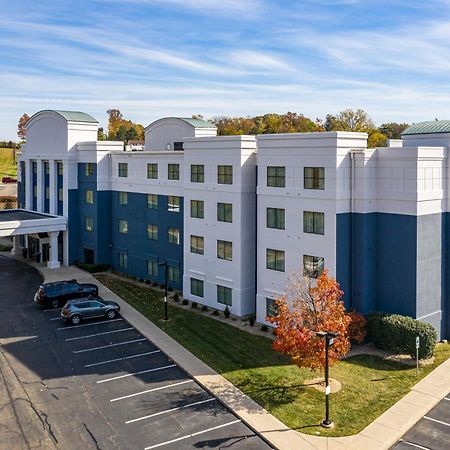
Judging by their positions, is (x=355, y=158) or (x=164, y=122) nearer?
(x=355, y=158)

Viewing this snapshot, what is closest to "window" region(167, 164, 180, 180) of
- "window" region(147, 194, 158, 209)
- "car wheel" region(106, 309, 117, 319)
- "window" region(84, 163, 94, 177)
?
"window" region(147, 194, 158, 209)

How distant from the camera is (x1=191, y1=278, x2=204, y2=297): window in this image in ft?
128

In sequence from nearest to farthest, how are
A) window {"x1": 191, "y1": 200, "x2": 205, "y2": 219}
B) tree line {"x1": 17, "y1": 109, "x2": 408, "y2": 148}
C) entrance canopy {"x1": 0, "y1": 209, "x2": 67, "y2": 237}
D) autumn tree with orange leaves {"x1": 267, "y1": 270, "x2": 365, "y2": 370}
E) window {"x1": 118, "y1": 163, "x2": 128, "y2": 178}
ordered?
autumn tree with orange leaves {"x1": 267, "y1": 270, "x2": 365, "y2": 370}, window {"x1": 191, "y1": 200, "x2": 205, "y2": 219}, entrance canopy {"x1": 0, "y1": 209, "x2": 67, "y2": 237}, window {"x1": 118, "y1": 163, "x2": 128, "y2": 178}, tree line {"x1": 17, "y1": 109, "x2": 408, "y2": 148}

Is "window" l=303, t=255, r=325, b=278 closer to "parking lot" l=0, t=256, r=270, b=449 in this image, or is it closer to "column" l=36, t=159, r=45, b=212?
"parking lot" l=0, t=256, r=270, b=449

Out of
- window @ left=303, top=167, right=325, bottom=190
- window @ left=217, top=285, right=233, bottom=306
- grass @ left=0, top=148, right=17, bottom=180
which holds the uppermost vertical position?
grass @ left=0, top=148, right=17, bottom=180

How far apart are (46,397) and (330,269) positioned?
53.1ft

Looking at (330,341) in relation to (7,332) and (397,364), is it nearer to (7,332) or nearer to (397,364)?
(397,364)

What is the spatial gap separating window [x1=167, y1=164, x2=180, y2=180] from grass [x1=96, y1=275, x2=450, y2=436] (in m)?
12.3

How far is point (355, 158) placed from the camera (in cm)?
3081

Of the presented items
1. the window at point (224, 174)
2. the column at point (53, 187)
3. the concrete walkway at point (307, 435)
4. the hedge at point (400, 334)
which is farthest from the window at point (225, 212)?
the column at point (53, 187)

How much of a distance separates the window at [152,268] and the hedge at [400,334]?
66.2ft

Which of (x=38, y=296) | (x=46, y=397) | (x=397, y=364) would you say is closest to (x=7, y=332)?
(x=38, y=296)

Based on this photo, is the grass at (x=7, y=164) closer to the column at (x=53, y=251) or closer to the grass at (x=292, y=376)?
the column at (x=53, y=251)

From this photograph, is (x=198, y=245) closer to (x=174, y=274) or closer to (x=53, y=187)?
(x=174, y=274)
